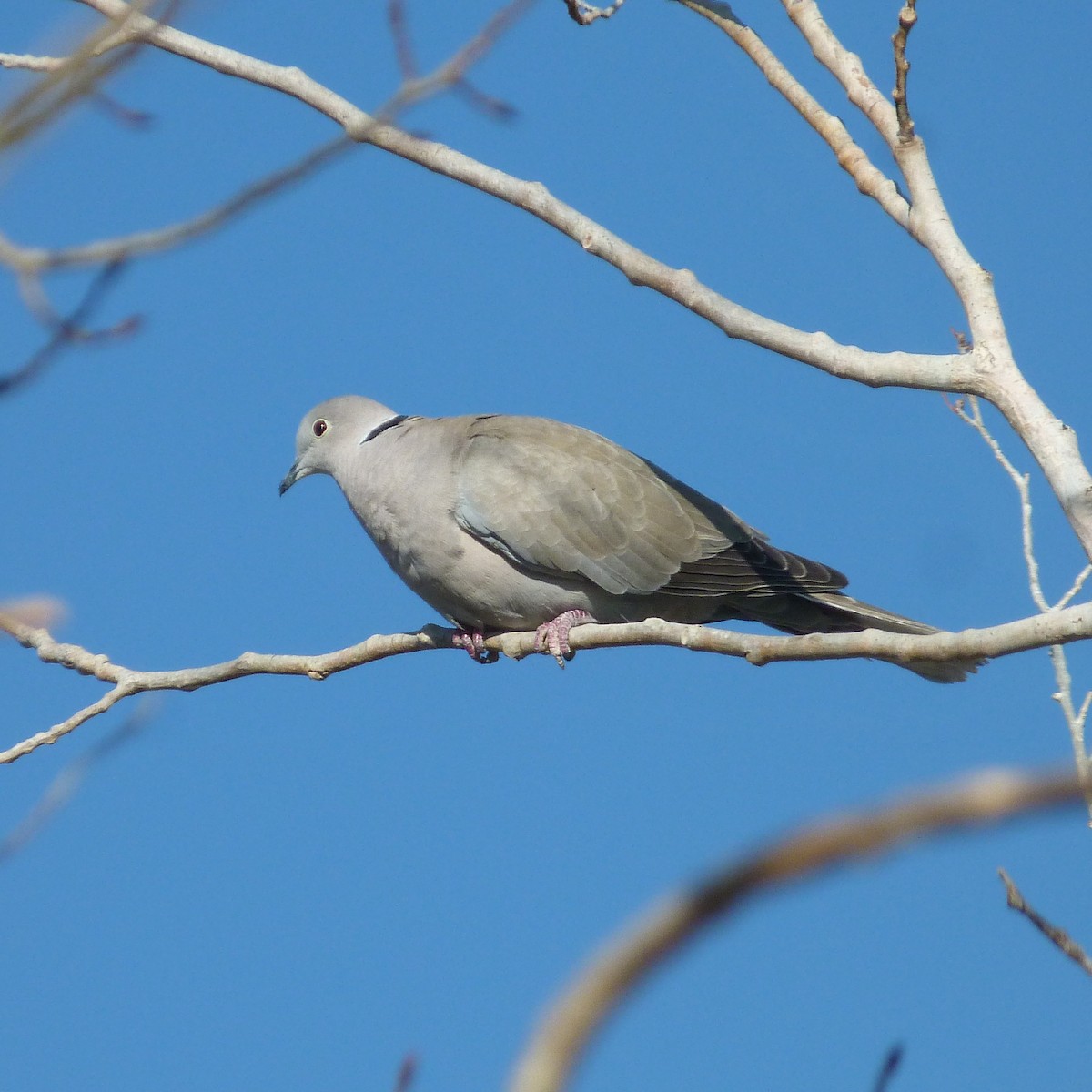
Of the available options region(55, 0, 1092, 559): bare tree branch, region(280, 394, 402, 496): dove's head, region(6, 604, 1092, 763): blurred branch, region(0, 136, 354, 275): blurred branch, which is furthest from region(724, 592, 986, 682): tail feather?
region(0, 136, 354, 275): blurred branch

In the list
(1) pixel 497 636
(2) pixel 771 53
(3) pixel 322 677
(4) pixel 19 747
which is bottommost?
(4) pixel 19 747

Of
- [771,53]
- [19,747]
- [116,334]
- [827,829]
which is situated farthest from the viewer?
[771,53]

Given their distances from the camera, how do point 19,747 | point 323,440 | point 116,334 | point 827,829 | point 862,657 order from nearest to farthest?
point 827,829
point 116,334
point 862,657
point 19,747
point 323,440

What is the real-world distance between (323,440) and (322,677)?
1.86 meters

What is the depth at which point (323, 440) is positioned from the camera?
19.8 feet

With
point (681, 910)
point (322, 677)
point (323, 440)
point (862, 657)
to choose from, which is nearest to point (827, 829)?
point (681, 910)

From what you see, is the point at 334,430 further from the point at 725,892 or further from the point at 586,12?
the point at 725,892

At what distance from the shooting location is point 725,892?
2.10 feet

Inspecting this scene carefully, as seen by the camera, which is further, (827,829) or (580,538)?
(580,538)

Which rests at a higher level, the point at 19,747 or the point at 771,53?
the point at 771,53

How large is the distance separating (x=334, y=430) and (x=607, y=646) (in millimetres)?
2434

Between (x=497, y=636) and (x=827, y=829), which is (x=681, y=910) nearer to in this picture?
(x=827, y=829)

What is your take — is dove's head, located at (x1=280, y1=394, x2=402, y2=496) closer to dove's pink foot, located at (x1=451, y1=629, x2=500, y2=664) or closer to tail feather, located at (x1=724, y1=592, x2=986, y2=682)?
dove's pink foot, located at (x1=451, y1=629, x2=500, y2=664)

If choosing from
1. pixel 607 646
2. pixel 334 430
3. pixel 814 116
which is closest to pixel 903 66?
pixel 814 116
